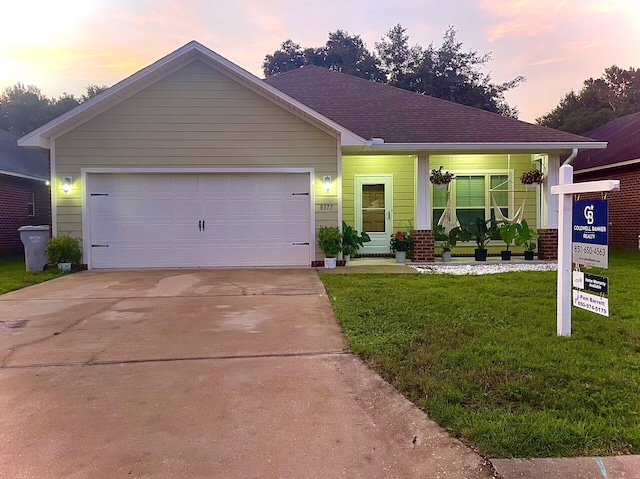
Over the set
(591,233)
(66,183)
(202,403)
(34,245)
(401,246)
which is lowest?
Result: (202,403)

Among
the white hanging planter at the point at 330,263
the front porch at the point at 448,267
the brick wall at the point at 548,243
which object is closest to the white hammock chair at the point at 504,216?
the brick wall at the point at 548,243

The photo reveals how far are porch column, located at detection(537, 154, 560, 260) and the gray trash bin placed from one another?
11.7 metres

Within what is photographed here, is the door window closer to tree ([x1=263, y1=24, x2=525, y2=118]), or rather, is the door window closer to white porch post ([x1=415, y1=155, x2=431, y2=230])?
white porch post ([x1=415, y1=155, x2=431, y2=230])

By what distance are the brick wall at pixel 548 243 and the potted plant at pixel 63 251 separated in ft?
35.6

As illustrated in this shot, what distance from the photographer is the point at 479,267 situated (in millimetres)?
10266

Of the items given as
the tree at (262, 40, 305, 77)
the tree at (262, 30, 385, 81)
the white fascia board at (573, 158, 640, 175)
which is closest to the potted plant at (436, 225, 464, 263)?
the white fascia board at (573, 158, 640, 175)

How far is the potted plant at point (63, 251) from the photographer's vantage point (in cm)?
988

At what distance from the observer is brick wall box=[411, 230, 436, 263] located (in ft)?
35.8

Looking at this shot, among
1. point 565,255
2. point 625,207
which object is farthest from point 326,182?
point 625,207

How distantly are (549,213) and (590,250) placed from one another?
7538 millimetres

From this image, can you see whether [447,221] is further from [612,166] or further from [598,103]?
[598,103]

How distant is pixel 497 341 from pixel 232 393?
2.57 m

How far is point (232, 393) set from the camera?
134 inches

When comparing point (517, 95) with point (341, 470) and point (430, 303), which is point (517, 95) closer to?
point (430, 303)
